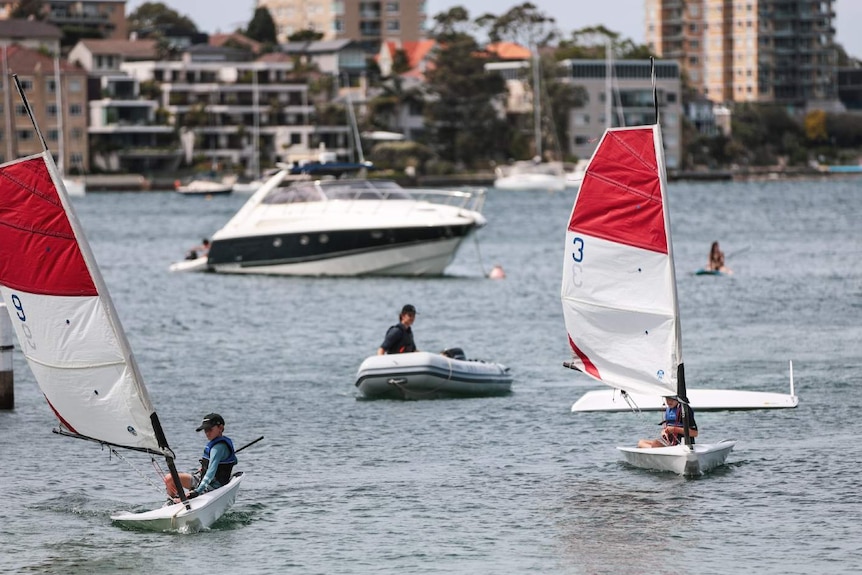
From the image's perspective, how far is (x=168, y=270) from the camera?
216 ft

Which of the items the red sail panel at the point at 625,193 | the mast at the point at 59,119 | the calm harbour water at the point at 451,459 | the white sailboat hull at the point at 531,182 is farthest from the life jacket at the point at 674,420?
the mast at the point at 59,119

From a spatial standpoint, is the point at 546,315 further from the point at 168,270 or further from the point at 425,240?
the point at 168,270

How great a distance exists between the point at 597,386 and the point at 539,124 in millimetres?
152746

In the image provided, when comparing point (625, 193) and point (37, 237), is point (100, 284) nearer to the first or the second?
point (37, 237)

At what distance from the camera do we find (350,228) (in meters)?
54.0

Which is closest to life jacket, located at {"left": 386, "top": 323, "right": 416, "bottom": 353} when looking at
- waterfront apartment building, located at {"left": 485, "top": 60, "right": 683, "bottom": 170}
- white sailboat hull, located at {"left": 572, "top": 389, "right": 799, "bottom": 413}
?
white sailboat hull, located at {"left": 572, "top": 389, "right": 799, "bottom": 413}

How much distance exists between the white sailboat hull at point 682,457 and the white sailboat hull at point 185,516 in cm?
617

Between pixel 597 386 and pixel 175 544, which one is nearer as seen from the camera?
pixel 175 544

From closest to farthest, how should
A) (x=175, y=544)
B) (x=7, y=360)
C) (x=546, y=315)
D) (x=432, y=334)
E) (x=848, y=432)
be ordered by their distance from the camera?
(x=175, y=544), (x=848, y=432), (x=7, y=360), (x=432, y=334), (x=546, y=315)

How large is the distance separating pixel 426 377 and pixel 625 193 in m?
7.92

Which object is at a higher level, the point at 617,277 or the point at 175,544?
the point at 617,277

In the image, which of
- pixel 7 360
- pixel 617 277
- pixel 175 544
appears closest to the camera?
pixel 175 544

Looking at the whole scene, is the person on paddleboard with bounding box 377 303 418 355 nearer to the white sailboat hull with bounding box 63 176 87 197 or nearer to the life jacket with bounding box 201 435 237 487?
the life jacket with bounding box 201 435 237 487

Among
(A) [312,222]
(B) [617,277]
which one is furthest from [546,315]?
(B) [617,277]
